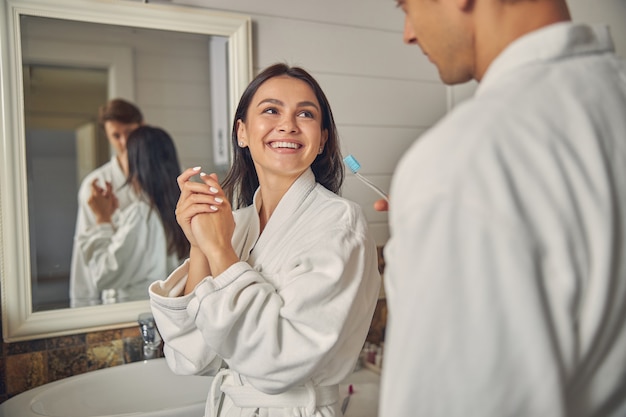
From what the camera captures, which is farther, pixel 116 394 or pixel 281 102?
pixel 116 394

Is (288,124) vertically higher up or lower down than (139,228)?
higher up

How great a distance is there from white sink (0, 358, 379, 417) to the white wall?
2.27 ft

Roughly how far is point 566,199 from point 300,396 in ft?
2.13

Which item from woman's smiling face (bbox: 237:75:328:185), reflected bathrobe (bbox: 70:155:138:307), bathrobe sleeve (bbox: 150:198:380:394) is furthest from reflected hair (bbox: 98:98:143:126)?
bathrobe sleeve (bbox: 150:198:380:394)

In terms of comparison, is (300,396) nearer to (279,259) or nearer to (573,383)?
(279,259)

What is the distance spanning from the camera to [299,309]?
34.4 inches

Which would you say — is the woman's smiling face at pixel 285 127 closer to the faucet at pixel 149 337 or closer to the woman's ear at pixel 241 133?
the woman's ear at pixel 241 133

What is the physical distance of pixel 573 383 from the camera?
0.53 m

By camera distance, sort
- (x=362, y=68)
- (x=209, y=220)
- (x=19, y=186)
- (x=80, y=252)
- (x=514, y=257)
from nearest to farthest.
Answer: (x=514, y=257) < (x=209, y=220) < (x=19, y=186) < (x=80, y=252) < (x=362, y=68)

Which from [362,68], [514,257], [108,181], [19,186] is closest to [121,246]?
[108,181]

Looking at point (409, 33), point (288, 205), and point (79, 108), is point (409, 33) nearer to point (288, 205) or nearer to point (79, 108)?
point (288, 205)

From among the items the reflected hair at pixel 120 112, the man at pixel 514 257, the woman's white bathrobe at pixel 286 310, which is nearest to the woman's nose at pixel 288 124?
the woman's white bathrobe at pixel 286 310

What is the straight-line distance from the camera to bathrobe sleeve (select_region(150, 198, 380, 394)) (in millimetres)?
876

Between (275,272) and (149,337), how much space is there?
1.80 ft
